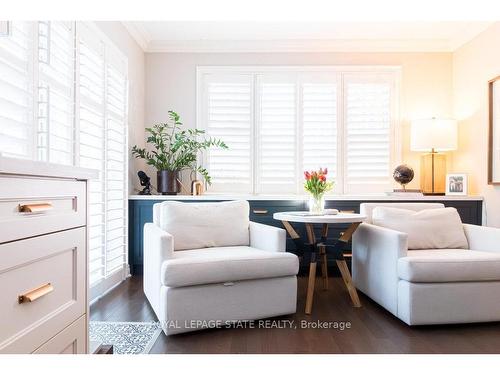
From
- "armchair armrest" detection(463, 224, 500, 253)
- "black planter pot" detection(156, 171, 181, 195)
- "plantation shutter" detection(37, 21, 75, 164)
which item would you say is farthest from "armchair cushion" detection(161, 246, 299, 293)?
"armchair armrest" detection(463, 224, 500, 253)

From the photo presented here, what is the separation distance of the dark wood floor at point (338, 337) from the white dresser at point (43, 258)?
900mm

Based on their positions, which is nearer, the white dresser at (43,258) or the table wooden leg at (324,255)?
the white dresser at (43,258)

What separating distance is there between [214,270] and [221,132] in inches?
84.8

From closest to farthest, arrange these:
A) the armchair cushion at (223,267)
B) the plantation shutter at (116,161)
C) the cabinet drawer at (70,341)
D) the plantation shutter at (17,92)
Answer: the cabinet drawer at (70,341) < the plantation shutter at (17,92) < the armchair cushion at (223,267) < the plantation shutter at (116,161)

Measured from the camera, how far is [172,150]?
141 inches

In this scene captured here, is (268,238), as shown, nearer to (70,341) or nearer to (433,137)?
(70,341)

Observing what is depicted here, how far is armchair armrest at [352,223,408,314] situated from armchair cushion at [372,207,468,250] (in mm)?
182

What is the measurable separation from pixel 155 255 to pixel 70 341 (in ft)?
3.75

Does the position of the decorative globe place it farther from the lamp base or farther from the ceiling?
the ceiling

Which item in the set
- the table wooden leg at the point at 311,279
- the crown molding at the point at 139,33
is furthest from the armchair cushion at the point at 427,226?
the crown molding at the point at 139,33

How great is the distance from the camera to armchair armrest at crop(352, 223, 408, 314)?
7.46 feet

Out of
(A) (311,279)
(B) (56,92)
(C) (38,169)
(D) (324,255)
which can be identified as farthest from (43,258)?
(D) (324,255)

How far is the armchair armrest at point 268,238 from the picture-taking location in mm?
2371

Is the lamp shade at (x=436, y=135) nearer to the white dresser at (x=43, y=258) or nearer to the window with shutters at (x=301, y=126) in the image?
the window with shutters at (x=301, y=126)
